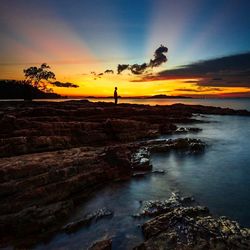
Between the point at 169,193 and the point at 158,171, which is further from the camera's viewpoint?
the point at 158,171

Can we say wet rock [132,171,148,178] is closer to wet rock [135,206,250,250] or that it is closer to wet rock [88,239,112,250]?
wet rock [135,206,250,250]

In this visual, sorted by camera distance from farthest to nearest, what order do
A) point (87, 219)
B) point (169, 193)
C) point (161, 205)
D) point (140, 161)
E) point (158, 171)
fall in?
1. point (140, 161)
2. point (158, 171)
3. point (169, 193)
4. point (161, 205)
5. point (87, 219)

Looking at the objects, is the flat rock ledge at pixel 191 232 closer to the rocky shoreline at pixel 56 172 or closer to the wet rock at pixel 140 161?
the rocky shoreline at pixel 56 172

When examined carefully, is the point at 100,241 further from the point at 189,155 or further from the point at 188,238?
the point at 189,155

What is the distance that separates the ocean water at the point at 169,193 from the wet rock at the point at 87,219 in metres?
0.28

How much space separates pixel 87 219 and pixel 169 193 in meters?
5.29

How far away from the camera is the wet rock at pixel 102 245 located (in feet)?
30.3

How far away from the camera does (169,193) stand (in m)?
15.2

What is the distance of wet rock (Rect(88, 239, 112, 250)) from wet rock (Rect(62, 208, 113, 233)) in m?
1.62

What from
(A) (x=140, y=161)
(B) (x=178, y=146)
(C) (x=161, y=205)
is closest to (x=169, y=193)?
(C) (x=161, y=205)

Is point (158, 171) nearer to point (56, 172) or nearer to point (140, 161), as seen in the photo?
point (140, 161)

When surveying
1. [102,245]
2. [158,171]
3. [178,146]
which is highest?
[102,245]

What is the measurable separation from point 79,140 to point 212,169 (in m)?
11.5

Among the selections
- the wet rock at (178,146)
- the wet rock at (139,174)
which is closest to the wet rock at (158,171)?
the wet rock at (139,174)
